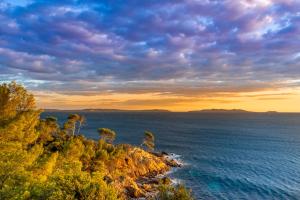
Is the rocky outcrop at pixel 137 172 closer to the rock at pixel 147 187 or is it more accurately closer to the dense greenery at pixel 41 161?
the rock at pixel 147 187

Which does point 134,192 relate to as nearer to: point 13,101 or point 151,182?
point 151,182

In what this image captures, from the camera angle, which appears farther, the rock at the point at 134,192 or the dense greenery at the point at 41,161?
the rock at the point at 134,192

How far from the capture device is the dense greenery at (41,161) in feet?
74.5

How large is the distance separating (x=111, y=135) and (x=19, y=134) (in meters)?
50.9

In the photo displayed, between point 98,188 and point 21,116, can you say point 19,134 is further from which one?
point 98,188

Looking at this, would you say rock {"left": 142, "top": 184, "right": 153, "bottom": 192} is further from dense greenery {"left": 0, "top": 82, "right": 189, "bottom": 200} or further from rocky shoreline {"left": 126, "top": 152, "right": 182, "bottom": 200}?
dense greenery {"left": 0, "top": 82, "right": 189, "bottom": 200}

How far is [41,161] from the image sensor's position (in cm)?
4012

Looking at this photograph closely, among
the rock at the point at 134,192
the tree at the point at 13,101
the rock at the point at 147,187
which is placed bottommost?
the rock at the point at 147,187

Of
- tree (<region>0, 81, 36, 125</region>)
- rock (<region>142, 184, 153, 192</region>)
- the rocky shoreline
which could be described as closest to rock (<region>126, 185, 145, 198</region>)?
the rocky shoreline

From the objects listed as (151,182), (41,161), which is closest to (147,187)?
(151,182)

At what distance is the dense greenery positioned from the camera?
74.5 feet

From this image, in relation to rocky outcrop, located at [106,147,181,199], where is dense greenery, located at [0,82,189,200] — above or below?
above

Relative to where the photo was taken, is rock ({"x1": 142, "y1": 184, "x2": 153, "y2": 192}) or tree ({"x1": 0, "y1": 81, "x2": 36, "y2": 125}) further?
rock ({"x1": 142, "y1": 184, "x2": 153, "y2": 192})

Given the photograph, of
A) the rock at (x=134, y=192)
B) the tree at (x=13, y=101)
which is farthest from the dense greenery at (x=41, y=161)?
the rock at (x=134, y=192)
